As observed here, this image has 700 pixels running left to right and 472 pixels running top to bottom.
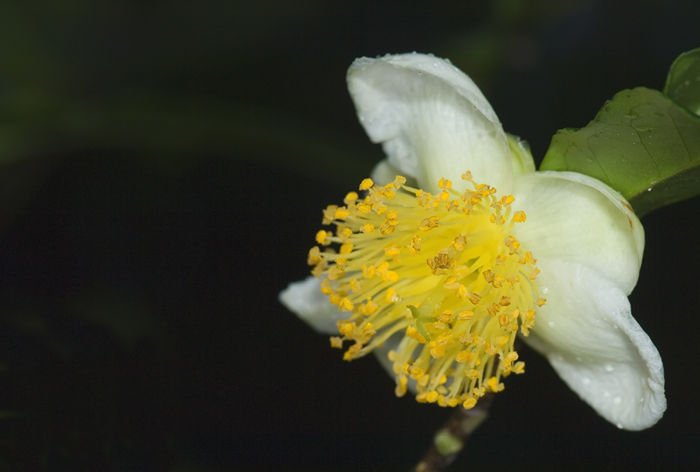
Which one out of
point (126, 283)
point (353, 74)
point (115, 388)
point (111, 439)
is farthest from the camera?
point (126, 283)

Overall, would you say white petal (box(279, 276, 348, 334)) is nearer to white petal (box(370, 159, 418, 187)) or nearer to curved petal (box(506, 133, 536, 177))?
white petal (box(370, 159, 418, 187))

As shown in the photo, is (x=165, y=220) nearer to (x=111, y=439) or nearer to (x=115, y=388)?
(x=115, y=388)

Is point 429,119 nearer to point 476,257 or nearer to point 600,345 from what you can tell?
point 476,257

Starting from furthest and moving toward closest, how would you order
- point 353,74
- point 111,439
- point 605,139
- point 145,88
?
1. point 145,88
2. point 111,439
3. point 353,74
4. point 605,139

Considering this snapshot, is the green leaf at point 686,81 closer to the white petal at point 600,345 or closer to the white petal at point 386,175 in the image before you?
the white petal at point 600,345

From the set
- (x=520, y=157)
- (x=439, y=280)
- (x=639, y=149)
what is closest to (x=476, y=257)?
(x=439, y=280)

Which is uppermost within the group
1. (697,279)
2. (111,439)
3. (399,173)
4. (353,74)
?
(353,74)

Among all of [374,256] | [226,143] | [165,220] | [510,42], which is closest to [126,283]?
[165,220]
